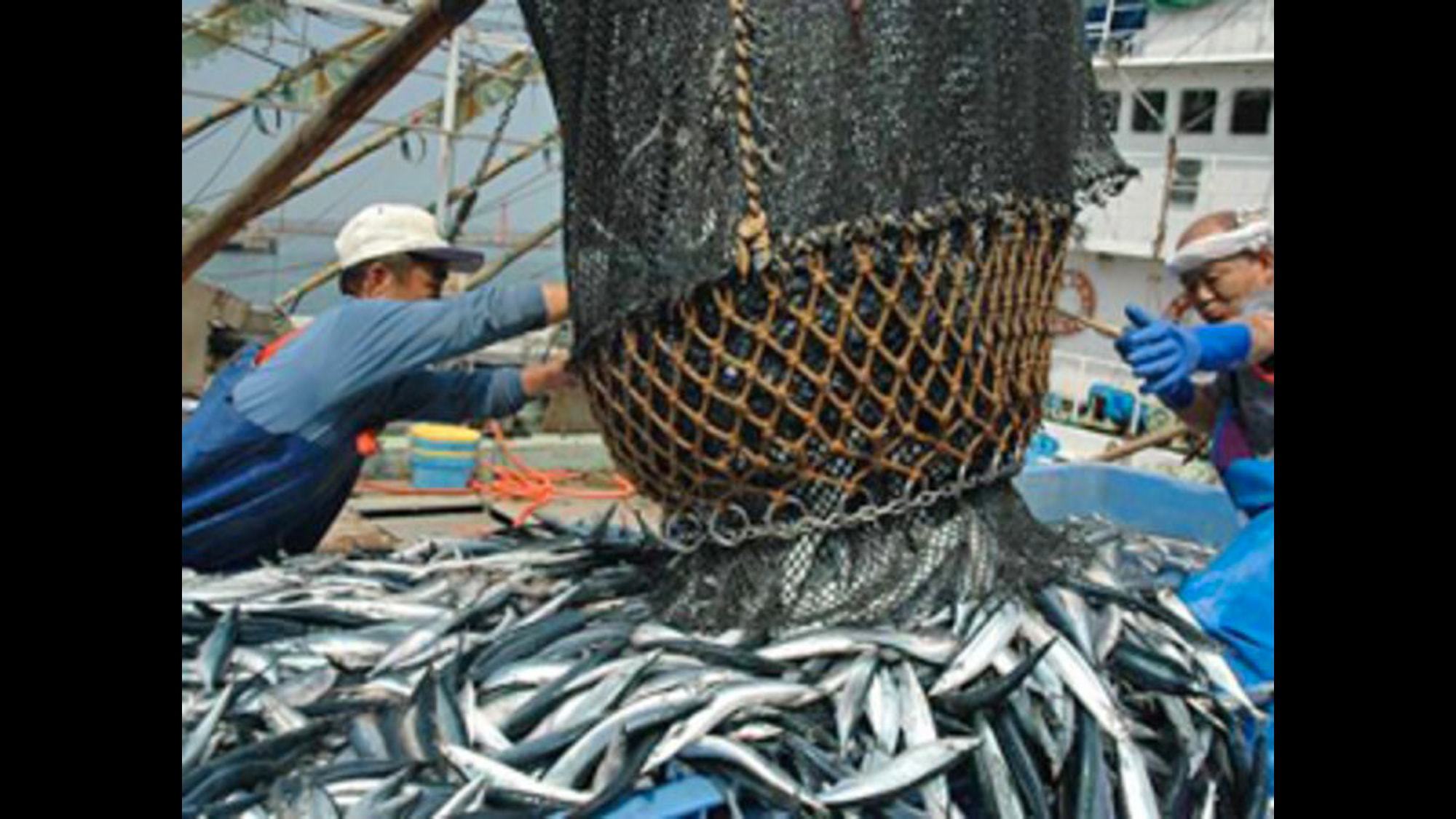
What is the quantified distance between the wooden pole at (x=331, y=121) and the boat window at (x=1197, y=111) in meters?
22.1

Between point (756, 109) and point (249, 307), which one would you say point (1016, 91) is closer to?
point (756, 109)

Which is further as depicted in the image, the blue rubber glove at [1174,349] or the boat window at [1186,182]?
the boat window at [1186,182]

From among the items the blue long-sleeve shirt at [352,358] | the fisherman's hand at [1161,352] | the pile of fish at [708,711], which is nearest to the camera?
the pile of fish at [708,711]

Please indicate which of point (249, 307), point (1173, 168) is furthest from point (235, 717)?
point (1173, 168)

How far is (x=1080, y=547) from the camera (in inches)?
119

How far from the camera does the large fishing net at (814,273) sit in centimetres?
235

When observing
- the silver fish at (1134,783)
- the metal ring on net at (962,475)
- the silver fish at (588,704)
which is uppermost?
the metal ring on net at (962,475)

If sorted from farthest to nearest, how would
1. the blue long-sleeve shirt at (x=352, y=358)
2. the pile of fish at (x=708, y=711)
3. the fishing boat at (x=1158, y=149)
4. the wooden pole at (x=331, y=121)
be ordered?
the fishing boat at (x=1158, y=149) → the wooden pole at (x=331, y=121) → the blue long-sleeve shirt at (x=352, y=358) → the pile of fish at (x=708, y=711)

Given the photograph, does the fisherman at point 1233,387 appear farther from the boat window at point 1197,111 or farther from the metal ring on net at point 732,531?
the boat window at point 1197,111

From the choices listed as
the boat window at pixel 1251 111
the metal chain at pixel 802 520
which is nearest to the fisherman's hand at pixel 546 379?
the metal chain at pixel 802 520

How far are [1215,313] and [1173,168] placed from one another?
813 inches

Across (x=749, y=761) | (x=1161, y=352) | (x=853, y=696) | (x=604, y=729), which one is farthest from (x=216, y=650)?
(x=1161, y=352)

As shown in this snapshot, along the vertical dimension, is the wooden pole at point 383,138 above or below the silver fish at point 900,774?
above

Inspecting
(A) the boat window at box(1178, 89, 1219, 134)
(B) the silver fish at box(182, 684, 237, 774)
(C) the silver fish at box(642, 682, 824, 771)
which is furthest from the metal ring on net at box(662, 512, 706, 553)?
(A) the boat window at box(1178, 89, 1219, 134)
